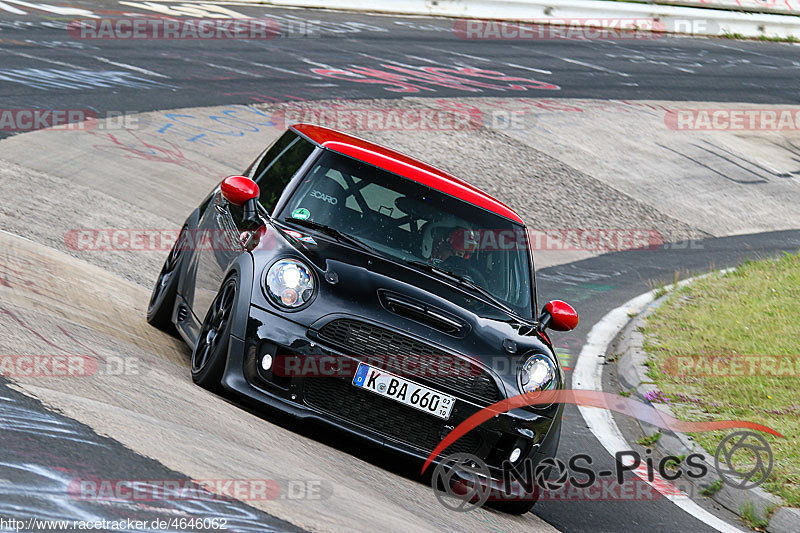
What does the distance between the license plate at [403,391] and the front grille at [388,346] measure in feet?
0.14

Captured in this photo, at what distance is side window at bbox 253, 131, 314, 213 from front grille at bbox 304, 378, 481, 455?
145 cm

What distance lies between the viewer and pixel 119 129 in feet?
45.2

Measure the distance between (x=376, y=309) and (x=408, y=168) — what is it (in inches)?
61.0

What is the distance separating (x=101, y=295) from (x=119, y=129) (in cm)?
666

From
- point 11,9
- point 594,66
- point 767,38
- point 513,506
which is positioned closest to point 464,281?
point 513,506

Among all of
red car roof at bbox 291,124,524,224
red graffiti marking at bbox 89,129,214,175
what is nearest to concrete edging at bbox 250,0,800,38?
red graffiti marking at bbox 89,129,214,175

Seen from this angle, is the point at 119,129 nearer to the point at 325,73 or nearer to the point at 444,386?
the point at 325,73

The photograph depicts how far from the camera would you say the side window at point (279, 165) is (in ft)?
21.7

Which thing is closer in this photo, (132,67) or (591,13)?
(132,67)

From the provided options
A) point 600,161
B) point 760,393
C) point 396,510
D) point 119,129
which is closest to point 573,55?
point 600,161

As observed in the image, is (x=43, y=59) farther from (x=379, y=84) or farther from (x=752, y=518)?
(x=752, y=518)

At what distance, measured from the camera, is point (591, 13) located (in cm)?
2791

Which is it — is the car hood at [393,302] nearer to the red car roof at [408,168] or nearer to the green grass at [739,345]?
the red car roof at [408,168]

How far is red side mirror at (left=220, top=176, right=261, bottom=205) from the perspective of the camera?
6.42 meters
